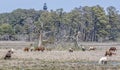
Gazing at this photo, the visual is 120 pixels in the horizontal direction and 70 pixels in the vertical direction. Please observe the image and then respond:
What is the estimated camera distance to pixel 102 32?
112 metres

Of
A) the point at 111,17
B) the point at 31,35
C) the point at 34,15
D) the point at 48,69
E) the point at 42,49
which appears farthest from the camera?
the point at 34,15

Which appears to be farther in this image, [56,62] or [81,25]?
[81,25]

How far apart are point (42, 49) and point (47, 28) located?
65833 mm

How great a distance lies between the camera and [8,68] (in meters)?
26.5

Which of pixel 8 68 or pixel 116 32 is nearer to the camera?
pixel 8 68

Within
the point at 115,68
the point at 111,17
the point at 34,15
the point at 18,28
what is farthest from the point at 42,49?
the point at 34,15

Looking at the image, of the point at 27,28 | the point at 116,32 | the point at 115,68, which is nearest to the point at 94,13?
the point at 116,32

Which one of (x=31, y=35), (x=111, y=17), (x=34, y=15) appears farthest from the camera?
(x=34, y=15)

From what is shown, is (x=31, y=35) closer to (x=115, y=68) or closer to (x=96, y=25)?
(x=96, y=25)

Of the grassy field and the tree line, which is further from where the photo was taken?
the tree line

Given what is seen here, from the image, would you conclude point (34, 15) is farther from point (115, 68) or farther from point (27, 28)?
point (115, 68)

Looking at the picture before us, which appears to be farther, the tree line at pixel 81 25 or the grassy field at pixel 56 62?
the tree line at pixel 81 25

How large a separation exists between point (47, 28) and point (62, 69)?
87.9m

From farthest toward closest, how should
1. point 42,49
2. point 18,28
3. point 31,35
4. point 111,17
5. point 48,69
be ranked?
point 18,28 → point 111,17 → point 31,35 → point 42,49 → point 48,69
